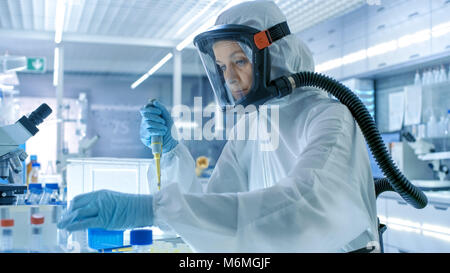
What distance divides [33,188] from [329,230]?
179 cm

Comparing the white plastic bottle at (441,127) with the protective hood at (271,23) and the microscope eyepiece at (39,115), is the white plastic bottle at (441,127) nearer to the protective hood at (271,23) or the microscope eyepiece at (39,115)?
the protective hood at (271,23)

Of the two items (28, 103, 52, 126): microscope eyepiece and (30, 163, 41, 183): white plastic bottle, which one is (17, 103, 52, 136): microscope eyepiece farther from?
(30, 163, 41, 183): white plastic bottle

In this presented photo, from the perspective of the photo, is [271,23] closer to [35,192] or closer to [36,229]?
[36,229]

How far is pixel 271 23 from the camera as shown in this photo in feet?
4.16

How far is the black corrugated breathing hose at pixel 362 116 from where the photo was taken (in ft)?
3.56

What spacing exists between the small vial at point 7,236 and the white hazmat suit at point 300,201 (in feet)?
1.26

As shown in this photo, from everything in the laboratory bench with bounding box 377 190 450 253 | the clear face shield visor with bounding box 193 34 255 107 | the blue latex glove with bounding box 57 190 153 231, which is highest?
the clear face shield visor with bounding box 193 34 255 107

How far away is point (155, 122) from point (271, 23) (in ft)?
1.57

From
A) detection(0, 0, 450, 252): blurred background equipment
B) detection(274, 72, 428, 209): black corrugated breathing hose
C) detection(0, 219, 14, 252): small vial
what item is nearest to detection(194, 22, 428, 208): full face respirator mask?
detection(274, 72, 428, 209): black corrugated breathing hose

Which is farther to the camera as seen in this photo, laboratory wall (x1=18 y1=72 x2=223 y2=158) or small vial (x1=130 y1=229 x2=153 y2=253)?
laboratory wall (x1=18 y1=72 x2=223 y2=158)

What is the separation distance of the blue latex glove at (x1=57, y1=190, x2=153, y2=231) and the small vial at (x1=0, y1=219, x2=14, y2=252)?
259 mm

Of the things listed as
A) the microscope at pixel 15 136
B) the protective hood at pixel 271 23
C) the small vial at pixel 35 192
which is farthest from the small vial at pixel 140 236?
the small vial at pixel 35 192

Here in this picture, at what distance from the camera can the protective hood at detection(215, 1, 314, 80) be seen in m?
1.26

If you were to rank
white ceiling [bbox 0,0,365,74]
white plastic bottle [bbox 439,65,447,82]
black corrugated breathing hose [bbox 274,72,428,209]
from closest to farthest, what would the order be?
1. black corrugated breathing hose [bbox 274,72,428,209]
2. white plastic bottle [bbox 439,65,447,82]
3. white ceiling [bbox 0,0,365,74]
